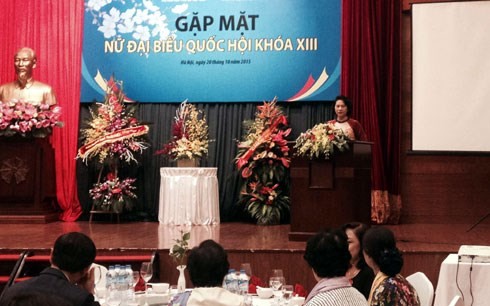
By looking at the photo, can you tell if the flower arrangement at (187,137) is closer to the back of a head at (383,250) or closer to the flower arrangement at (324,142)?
the flower arrangement at (324,142)

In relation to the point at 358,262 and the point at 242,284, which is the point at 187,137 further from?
the point at 242,284

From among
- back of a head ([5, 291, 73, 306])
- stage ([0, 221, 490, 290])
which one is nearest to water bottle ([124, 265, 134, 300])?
back of a head ([5, 291, 73, 306])

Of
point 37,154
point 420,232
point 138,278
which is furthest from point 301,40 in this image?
point 138,278

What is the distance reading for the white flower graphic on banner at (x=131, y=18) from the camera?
26.7ft

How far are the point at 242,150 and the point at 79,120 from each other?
202cm

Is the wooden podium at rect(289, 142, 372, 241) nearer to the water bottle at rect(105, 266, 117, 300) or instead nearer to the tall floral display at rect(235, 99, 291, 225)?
the tall floral display at rect(235, 99, 291, 225)

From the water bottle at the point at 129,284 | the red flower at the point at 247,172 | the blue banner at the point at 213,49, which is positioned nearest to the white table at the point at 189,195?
the red flower at the point at 247,172

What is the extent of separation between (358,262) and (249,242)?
2.47 metres

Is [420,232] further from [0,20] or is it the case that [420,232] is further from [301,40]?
[0,20]

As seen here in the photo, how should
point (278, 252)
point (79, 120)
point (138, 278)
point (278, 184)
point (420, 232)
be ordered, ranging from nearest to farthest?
1. point (138, 278)
2. point (278, 252)
3. point (420, 232)
4. point (278, 184)
5. point (79, 120)

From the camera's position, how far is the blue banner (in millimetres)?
7836

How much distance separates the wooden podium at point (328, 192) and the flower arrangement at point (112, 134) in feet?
7.88

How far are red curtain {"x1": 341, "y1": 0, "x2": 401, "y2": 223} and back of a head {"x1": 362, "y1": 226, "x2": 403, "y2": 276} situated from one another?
446cm

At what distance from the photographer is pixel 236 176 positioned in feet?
26.3
